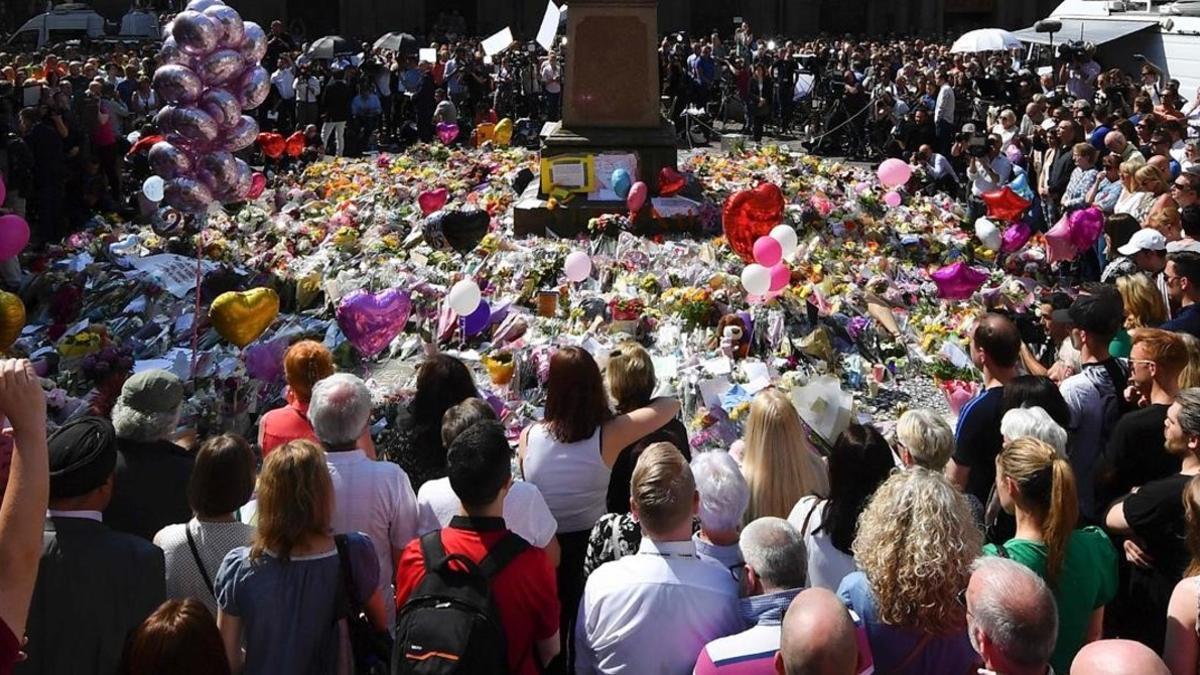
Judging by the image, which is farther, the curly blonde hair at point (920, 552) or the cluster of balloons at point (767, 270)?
the cluster of balloons at point (767, 270)

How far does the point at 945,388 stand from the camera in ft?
26.5

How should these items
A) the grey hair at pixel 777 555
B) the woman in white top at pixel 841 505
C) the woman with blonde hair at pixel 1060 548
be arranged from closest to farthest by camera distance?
the grey hair at pixel 777 555
the woman with blonde hair at pixel 1060 548
the woman in white top at pixel 841 505

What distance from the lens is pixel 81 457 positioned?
11.7ft

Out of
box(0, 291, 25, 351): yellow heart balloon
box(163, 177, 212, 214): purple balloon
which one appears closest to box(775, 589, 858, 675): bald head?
box(0, 291, 25, 351): yellow heart balloon

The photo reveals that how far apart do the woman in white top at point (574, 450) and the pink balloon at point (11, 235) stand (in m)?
5.28

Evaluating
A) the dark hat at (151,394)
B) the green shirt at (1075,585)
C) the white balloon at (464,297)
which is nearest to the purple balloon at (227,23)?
the white balloon at (464,297)

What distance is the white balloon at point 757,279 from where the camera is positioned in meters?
8.20

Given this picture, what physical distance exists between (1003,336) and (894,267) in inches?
223

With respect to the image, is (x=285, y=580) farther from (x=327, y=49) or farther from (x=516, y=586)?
(x=327, y=49)

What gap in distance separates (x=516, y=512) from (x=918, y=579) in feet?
4.34

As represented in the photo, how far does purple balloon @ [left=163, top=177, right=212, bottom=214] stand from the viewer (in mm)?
8422

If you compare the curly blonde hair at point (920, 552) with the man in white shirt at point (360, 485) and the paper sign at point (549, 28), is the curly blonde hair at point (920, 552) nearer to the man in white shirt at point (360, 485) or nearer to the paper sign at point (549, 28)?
the man in white shirt at point (360, 485)

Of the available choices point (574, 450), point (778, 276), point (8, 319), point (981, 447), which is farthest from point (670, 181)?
point (574, 450)

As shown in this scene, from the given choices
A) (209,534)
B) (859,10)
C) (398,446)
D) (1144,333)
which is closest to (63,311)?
(398,446)
